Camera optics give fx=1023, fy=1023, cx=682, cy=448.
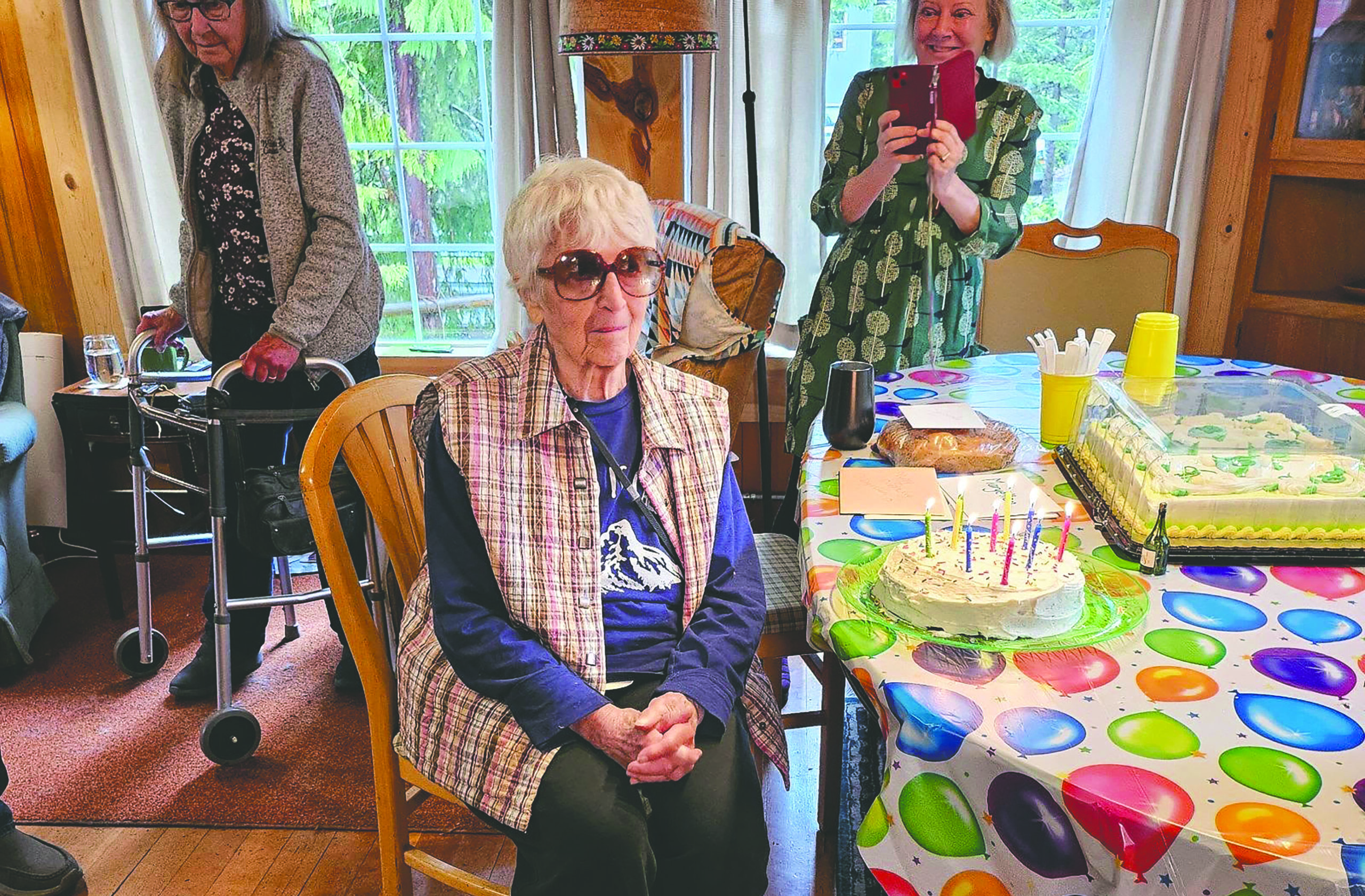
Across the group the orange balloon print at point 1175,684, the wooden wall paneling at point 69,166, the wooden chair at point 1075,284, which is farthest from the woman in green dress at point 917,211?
the wooden wall paneling at point 69,166

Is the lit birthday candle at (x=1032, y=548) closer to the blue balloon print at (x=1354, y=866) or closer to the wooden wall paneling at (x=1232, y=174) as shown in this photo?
the blue balloon print at (x=1354, y=866)

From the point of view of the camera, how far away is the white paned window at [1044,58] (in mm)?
2969

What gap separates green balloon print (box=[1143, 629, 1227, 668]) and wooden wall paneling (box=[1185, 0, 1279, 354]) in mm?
1986

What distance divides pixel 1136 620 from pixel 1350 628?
22 cm

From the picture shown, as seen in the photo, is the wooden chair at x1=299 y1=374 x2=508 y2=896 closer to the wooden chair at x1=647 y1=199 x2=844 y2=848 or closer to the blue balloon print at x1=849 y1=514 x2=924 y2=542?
the blue balloon print at x1=849 y1=514 x2=924 y2=542

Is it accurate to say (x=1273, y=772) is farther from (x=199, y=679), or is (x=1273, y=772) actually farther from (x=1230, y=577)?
(x=199, y=679)

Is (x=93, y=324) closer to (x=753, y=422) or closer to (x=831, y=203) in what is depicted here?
(x=753, y=422)

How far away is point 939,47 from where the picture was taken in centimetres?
213

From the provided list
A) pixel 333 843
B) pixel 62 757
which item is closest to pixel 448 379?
pixel 333 843

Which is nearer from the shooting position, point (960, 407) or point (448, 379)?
point (448, 379)

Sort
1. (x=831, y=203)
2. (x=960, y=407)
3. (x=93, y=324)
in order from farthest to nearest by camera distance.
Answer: (x=93, y=324) → (x=831, y=203) → (x=960, y=407)

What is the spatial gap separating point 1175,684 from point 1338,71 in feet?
7.39

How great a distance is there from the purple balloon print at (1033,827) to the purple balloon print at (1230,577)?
1.57 feet

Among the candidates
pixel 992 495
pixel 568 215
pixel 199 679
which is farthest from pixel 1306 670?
pixel 199 679
